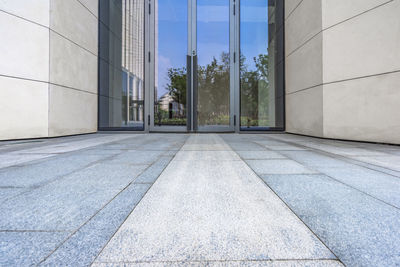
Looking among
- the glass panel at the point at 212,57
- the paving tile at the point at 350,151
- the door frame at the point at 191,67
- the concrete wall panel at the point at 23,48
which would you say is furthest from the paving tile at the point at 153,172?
the glass panel at the point at 212,57

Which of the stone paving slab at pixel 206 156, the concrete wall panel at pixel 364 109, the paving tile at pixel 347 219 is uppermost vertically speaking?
the concrete wall panel at pixel 364 109

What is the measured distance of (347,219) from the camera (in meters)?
1.13

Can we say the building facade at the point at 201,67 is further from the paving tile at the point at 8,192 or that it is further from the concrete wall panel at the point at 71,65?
the paving tile at the point at 8,192

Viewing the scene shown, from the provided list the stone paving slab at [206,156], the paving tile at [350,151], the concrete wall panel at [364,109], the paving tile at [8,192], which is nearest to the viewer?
the paving tile at [8,192]

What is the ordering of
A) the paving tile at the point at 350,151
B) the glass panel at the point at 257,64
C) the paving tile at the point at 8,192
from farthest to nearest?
1. the glass panel at the point at 257,64
2. the paving tile at the point at 350,151
3. the paving tile at the point at 8,192

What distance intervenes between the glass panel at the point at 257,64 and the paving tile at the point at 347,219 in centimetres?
590

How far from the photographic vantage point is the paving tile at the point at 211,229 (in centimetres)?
85

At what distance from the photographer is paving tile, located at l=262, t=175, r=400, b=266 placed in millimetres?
847

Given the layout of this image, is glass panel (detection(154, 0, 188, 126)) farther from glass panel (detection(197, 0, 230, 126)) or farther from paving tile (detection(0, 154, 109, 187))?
paving tile (detection(0, 154, 109, 187))

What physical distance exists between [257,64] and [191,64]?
253 cm

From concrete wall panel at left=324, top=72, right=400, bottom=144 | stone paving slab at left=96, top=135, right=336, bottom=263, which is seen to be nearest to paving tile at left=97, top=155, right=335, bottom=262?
stone paving slab at left=96, top=135, right=336, bottom=263

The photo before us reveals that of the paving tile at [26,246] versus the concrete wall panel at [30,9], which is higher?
the concrete wall panel at [30,9]

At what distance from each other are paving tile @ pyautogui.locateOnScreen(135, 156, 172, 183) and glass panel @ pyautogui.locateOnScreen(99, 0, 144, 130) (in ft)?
17.7

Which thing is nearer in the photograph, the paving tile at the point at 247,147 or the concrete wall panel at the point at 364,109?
the paving tile at the point at 247,147
